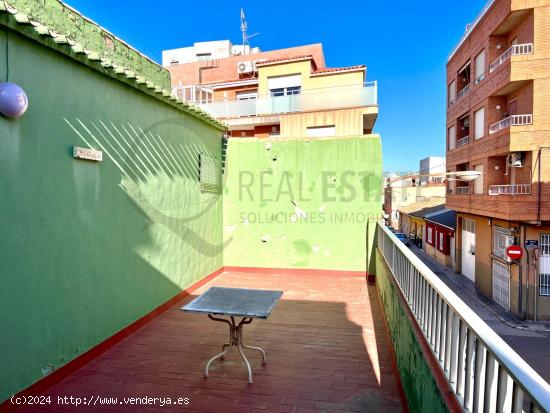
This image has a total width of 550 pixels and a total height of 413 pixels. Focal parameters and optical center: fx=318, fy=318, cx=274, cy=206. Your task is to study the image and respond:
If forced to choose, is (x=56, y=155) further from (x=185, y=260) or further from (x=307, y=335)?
(x=307, y=335)

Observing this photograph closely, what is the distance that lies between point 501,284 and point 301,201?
1042 cm

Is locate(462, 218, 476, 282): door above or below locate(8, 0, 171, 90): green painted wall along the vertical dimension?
below

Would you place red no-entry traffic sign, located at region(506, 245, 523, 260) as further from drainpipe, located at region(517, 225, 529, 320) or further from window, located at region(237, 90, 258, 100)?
window, located at region(237, 90, 258, 100)

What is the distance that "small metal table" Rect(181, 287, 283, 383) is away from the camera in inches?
123

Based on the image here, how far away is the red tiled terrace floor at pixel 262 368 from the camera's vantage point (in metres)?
2.95

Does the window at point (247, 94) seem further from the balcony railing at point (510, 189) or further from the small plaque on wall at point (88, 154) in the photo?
the small plaque on wall at point (88, 154)

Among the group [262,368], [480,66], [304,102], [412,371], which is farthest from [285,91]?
[412,371]

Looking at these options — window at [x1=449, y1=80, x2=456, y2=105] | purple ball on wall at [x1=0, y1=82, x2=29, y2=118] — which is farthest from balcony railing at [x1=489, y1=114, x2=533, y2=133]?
purple ball on wall at [x1=0, y1=82, x2=29, y2=118]

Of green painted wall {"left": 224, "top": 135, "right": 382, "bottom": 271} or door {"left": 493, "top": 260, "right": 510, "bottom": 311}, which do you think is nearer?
green painted wall {"left": 224, "top": 135, "right": 382, "bottom": 271}

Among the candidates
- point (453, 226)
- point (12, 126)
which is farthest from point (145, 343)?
point (453, 226)

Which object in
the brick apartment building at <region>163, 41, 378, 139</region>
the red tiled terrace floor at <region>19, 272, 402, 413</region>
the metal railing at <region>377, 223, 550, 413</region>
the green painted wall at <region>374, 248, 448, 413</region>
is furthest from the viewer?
the brick apartment building at <region>163, 41, 378, 139</region>

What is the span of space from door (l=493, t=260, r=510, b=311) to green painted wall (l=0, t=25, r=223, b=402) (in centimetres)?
1277

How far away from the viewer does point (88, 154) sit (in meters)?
3.60

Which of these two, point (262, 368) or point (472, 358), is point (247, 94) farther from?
point (472, 358)
